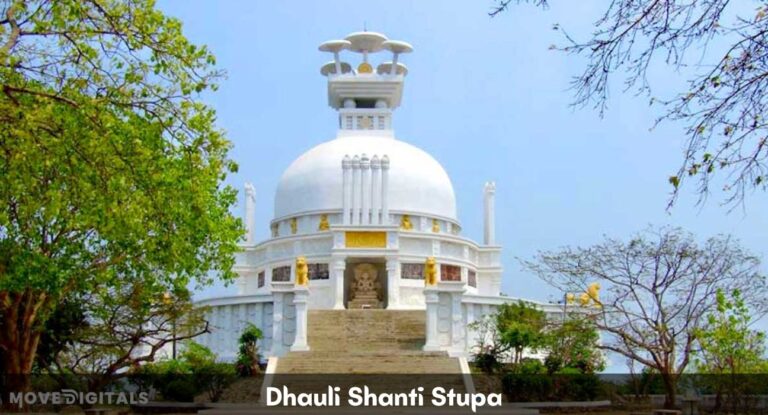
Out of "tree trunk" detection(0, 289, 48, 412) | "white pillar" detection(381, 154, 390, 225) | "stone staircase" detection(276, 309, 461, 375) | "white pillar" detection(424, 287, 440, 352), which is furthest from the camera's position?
"white pillar" detection(381, 154, 390, 225)

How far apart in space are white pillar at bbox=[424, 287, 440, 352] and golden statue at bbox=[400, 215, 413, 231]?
1340 cm

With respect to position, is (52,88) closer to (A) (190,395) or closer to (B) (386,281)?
(A) (190,395)

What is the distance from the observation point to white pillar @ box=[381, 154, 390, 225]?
138 feet

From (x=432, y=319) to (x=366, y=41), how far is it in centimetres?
2432

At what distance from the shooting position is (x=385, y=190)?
4244 cm

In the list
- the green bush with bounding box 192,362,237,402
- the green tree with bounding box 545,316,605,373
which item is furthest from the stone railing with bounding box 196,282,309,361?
the green tree with bounding box 545,316,605,373

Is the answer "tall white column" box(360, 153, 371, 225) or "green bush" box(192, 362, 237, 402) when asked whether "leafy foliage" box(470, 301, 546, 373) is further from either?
"tall white column" box(360, 153, 371, 225)

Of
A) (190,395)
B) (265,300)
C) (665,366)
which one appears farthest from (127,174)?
(265,300)

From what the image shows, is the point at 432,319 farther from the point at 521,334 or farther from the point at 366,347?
the point at 521,334

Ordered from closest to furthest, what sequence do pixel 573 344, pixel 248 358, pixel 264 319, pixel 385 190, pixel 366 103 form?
pixel 573 344 → pixel 248 358 → pixel 264 319 → pixel 385 190 → pixel 366 103

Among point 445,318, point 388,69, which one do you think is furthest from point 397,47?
point 445,318

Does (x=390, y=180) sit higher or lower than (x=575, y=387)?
higher

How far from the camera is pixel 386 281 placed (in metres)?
41.1

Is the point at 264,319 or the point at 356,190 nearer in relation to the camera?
the point at 264,319
